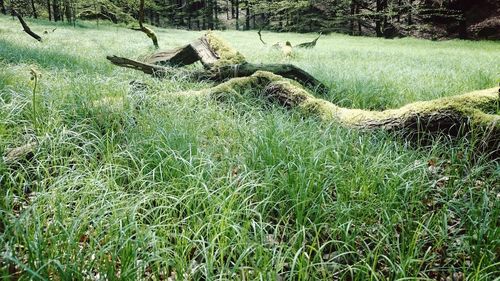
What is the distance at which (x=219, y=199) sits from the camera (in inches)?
94.1

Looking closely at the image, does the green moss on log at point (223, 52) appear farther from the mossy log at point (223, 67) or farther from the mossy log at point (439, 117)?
the mossy log at point (439, 117)

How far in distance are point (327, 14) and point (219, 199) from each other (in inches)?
1539

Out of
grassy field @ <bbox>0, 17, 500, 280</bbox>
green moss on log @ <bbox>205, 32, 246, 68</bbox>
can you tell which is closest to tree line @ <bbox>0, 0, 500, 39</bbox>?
green moss on log @ <bbox>205, 32, 246, 68</bbox>

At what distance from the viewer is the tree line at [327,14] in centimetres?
2456

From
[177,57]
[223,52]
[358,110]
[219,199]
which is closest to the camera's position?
[219,199]

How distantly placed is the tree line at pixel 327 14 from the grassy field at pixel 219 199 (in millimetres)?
14321

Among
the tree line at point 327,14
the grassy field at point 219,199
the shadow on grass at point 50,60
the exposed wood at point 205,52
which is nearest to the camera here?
the grassy field at point 219,199

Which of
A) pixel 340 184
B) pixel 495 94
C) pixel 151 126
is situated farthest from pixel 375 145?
pixel 151 126

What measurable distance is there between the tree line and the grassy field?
1432cm

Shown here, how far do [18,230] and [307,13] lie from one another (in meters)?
39.6

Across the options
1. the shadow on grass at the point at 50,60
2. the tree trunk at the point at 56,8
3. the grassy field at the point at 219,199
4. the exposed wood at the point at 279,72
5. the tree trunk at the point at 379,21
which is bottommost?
the grassy field at the point at 219,199

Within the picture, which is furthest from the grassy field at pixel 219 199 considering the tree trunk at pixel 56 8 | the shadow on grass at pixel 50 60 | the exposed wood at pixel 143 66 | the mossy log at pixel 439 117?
the tree trunk at pixel 56 8

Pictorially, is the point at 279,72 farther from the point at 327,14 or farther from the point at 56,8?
the point at 56,8

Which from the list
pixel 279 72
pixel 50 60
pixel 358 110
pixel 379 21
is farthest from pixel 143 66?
pixel 379 21
